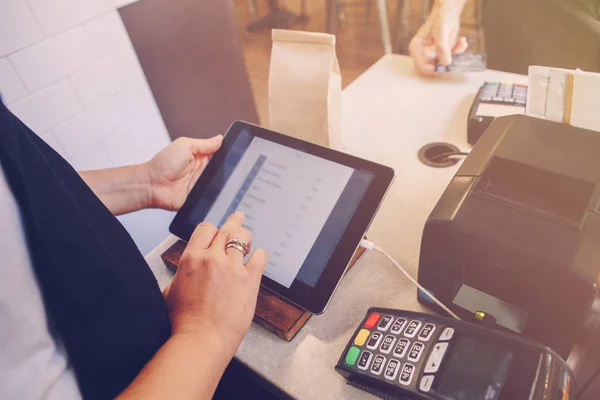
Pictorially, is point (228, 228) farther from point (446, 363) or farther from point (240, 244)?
point (446, 363)

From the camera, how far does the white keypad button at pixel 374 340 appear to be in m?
0.54

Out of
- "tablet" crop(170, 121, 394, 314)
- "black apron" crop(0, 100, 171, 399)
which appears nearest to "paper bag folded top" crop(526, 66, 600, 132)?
"tablet" crop(170, 121, 394, 314)

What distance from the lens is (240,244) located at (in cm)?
59

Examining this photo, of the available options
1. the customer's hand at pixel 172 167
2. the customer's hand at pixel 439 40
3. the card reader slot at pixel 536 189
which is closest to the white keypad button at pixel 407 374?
the card reader slot at pixel 536 189

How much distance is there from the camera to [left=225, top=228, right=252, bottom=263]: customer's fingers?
1.90 feet

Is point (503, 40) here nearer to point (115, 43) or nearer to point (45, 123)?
point (115, 43)

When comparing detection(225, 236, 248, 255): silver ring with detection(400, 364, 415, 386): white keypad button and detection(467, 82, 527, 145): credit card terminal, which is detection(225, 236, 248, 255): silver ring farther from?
detection(467, 82, 527, 145): credit card terminal

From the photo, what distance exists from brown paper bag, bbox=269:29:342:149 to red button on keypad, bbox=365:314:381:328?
0.35m

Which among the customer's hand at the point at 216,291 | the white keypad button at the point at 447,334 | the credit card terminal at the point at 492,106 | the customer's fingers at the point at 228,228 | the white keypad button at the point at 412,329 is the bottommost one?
the white keypad button at the point at 412,329

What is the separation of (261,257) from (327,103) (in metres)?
0.33

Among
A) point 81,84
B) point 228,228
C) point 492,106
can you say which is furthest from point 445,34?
point 81,84

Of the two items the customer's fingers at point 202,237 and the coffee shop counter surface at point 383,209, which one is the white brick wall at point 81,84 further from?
the customer's fingers at point 202,237

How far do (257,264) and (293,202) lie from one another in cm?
11

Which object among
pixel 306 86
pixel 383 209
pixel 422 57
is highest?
pixel 306 86
